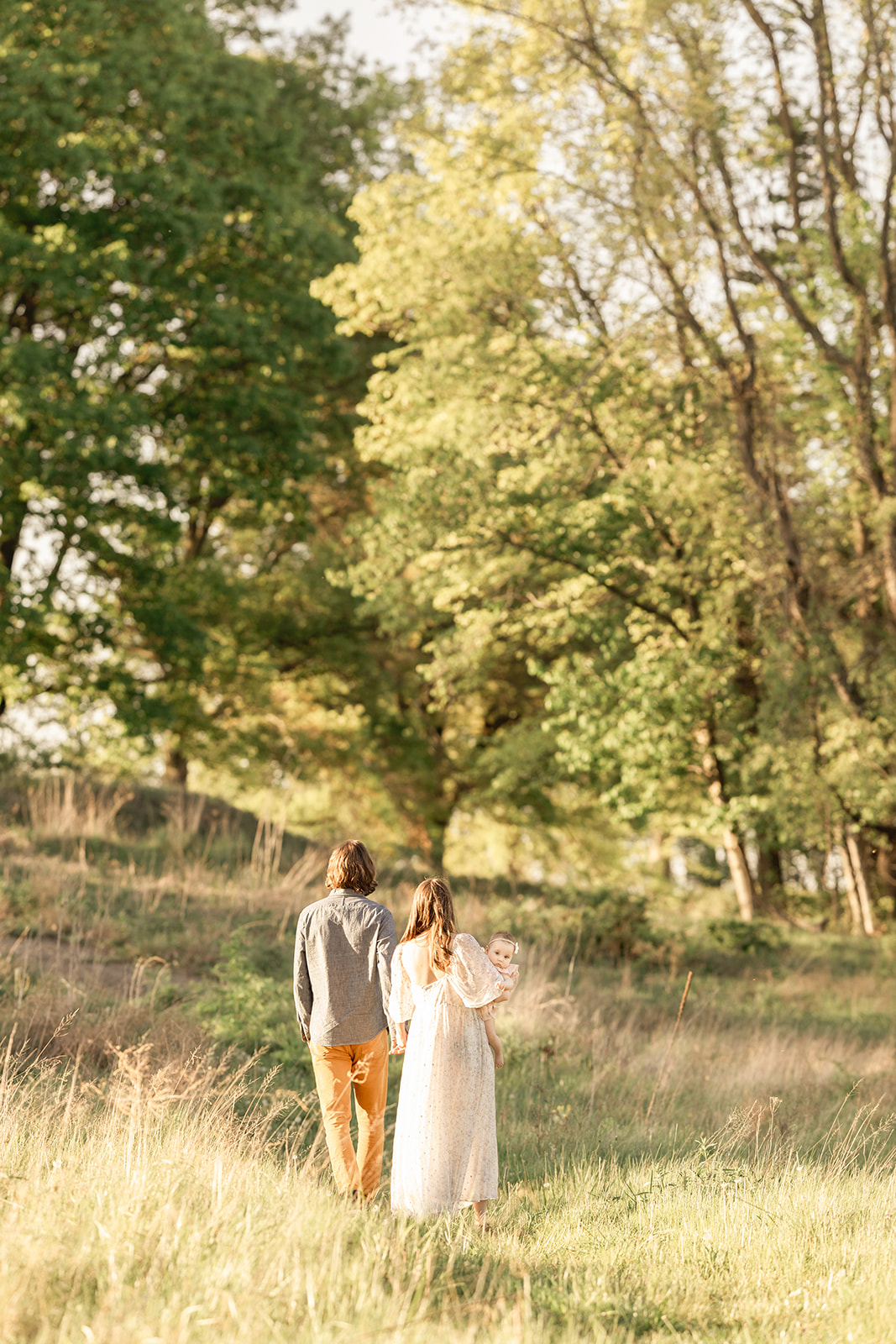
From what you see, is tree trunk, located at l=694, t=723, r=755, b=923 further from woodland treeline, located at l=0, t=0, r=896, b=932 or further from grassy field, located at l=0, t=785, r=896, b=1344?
grassy field, located at l=0, t=785, r=896, b=1344

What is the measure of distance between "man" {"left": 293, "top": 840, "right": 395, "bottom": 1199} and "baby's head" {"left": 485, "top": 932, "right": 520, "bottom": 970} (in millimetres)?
492

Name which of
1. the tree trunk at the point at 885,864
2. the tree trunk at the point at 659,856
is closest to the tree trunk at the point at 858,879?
the tree trunk at the point at 885,864

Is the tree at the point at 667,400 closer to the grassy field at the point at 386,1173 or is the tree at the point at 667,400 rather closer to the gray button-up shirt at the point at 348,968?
the grassy field at the point at 386,1173

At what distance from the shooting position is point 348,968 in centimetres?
551

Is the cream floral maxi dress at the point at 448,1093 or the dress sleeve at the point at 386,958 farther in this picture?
the dress sleeve at the point at 386,958

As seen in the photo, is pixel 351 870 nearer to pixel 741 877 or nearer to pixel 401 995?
pixel 401 995

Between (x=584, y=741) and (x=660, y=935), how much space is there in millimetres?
3601

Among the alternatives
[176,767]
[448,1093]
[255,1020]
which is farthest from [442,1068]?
[176,767]

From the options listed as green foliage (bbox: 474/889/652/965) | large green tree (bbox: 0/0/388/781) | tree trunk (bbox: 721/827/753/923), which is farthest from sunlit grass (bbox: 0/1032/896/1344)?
large green tree (bbox: 0/0/388/781)

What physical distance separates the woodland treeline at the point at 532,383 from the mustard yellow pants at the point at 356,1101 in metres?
9.80

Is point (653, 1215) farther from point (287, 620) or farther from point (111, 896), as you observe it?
point (287, 620)

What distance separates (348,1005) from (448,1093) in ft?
2.13

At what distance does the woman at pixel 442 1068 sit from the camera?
5094 mm

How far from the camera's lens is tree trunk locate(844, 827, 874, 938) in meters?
16.1
